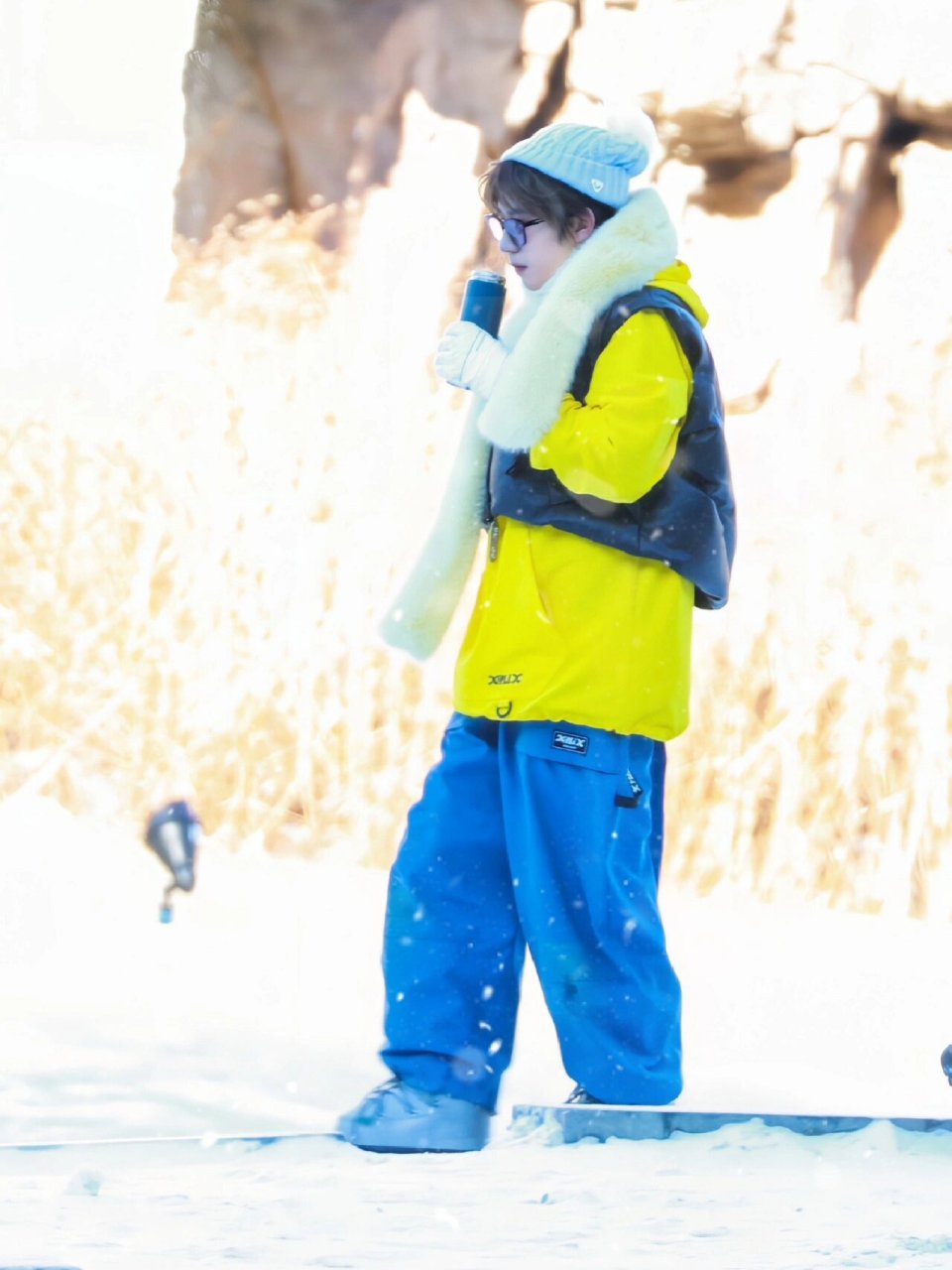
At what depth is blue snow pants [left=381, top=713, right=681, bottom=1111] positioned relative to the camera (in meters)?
2.02

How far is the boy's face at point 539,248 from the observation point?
84.5 inches

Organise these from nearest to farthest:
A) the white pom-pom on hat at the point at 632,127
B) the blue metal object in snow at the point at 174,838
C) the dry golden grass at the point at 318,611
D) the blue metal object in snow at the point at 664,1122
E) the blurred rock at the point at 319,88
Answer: the blue metal object in snow at the point at 664,1122 → the white pom-pom on hat at the point at 632,127 → the blue metal object in snow at the point at 174,838 → the dry golden grass at the point at 318,611 → the blurred rock at the point at 319,88

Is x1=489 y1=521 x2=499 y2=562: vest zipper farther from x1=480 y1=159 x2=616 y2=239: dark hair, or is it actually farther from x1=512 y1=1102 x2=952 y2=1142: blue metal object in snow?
x1=512 y1=1102 x2=952 y2=1142: blue metal object in snow

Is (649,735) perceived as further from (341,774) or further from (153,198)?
(153,198)

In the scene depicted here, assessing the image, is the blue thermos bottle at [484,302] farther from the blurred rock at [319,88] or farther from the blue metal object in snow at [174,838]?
the blurred rock at [319,88]

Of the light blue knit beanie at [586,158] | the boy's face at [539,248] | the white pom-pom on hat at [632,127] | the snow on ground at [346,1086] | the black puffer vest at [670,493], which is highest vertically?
the white pom-pom on hat at [632,127]

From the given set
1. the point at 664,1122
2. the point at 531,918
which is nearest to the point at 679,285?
the point at 531,918

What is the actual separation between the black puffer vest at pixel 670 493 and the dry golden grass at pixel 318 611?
193 centimetres

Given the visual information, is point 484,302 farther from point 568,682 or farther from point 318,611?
point 318,611

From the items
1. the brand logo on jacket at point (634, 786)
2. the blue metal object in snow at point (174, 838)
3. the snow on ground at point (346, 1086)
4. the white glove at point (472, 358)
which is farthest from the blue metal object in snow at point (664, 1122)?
the blue metal object in snow at point (174, 838)

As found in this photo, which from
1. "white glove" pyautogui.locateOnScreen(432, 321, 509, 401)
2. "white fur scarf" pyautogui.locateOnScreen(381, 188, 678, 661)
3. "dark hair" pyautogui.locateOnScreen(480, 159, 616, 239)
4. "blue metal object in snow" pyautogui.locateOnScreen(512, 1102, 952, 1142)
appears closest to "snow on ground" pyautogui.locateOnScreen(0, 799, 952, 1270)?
A: "blue metal object in snow" pyautogui.locateOnScreen(512, 1102, 952, 1142)

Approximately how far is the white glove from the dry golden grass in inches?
79.7

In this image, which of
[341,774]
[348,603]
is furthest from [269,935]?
[348,603]

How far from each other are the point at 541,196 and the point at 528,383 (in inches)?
10.5
